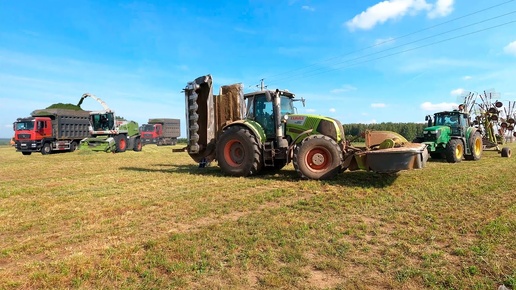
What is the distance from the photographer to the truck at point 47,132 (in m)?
21.1

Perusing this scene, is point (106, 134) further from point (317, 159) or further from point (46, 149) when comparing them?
point (317, 159)

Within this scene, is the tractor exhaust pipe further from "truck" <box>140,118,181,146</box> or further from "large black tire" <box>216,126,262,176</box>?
"truck" <box>140,118,181,146</box>

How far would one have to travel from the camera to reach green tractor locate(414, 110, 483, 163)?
1268cm

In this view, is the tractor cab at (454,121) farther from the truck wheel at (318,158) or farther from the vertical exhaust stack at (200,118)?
the vertical exhaust stack at (200,118)

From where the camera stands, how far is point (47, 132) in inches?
851

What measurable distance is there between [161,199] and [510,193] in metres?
6.61

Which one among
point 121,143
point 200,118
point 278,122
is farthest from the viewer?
point 121,143

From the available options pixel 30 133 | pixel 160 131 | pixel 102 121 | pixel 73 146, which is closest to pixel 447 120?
pixel 102 121

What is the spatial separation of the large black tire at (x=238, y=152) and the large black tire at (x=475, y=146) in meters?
10.3

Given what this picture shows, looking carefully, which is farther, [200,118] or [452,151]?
[452,151]

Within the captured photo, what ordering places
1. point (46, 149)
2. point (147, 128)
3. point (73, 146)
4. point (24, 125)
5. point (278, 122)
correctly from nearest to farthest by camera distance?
point (278, 122)
point (24, 125)
point (46, 149)
point (73, 146)
point (147, 128)

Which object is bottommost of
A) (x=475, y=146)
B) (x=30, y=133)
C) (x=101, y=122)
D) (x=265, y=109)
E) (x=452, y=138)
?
(x=475, y=146)

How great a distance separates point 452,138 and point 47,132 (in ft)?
77.9

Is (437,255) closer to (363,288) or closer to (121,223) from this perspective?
(363,288)
